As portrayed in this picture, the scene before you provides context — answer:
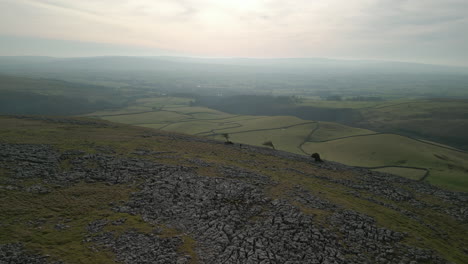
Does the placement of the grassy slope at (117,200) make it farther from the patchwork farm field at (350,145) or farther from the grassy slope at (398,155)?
the patchwork farm field at (350,145)

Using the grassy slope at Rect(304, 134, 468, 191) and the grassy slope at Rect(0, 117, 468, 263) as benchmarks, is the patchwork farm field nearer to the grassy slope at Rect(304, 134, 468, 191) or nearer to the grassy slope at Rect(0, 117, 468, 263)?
the grassy slope at Rect(304, 134, 468, 191)

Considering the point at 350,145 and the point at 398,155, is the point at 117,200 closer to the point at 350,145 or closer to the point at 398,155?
the point at 398,155

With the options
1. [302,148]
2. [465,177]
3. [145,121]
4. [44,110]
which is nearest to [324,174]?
[465,177]

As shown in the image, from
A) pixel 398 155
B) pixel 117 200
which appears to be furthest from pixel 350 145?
pixel 117 200

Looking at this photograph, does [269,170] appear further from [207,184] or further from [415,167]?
Answer: [415,167]

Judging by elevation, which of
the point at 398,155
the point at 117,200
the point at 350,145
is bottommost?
the point at 398,155

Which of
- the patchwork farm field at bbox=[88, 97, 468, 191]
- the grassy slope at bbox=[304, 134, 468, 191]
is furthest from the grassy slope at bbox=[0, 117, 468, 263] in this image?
the patchwork farm field at bbox=[88, 97, 468, 191]
